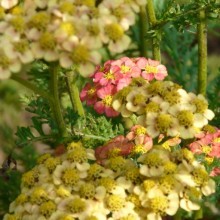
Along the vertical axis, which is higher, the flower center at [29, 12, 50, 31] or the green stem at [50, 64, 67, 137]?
the flower center at [29, 12, 50, 31]

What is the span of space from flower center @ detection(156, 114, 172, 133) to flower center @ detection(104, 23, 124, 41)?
235 mm

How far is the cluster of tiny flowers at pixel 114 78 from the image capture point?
207cm

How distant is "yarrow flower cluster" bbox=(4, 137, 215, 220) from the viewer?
1731mm

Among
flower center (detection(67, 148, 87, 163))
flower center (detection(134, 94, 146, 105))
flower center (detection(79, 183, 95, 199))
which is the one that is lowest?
flower center (detection(79, 183, 95, 199))

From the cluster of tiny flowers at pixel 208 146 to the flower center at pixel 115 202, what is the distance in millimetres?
348

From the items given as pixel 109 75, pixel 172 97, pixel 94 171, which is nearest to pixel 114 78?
pixel 109 75

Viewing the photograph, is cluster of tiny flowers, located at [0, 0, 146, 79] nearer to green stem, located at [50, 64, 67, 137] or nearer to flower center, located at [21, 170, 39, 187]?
green stem, located at [50, 64, 67, 137]

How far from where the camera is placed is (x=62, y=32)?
163 cm

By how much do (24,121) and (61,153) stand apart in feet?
7.81

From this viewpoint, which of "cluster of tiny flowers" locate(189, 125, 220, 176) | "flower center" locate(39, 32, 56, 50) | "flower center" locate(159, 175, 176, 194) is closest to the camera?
"flower center" locate(39, 32, 56, 50)

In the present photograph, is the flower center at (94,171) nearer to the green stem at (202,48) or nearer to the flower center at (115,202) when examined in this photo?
the flower center at (115,202)

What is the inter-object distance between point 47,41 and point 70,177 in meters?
0.36

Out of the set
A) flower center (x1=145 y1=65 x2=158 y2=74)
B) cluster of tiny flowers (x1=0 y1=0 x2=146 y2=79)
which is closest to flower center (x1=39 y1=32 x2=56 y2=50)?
cluster of tiny flowers (x1=0 y1=0 x2=146 y2=79)

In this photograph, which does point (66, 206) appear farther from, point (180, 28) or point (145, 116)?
point (180, 28)
